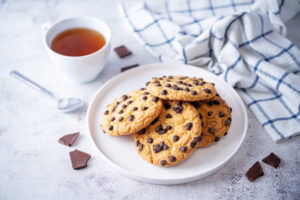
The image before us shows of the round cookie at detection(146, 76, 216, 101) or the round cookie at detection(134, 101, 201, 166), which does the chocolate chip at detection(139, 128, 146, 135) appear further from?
the round cookie at detection(146, 76, 216, 101)

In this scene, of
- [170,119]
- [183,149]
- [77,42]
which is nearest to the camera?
[183,149]

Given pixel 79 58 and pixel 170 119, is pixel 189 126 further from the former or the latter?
pixel 79 58

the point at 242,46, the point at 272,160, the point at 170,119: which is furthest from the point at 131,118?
the point at 242,46

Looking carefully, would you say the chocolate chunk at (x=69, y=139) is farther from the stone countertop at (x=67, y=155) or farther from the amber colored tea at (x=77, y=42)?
the amber colored tea at (x=77, y=42)

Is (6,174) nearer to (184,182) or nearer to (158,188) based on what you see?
(158,188)

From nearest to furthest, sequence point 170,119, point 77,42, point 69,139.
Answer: point 170,119 → point 69,139 → point 77,42

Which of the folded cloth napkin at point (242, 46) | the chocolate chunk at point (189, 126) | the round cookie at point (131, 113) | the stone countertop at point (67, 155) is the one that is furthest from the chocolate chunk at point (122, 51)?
the chocolate chunk at point (189, 126)
